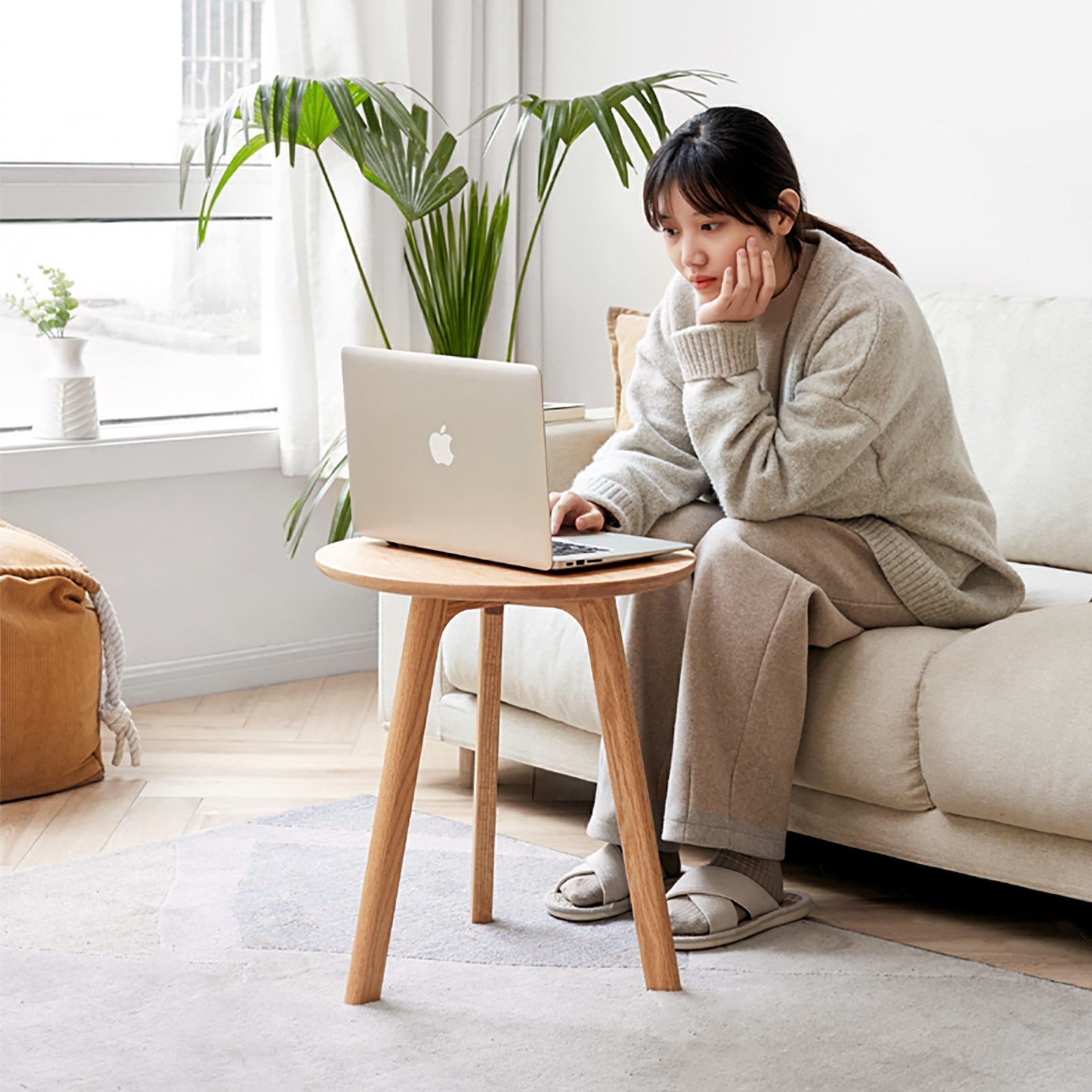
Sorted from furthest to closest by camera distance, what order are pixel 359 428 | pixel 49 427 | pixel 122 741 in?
1. pixel 49 427
2. pixel 122 741
3. pixel 359 428

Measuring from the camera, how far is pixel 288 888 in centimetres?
213

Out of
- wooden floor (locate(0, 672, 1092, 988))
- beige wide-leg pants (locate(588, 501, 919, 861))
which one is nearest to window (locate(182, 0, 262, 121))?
wooden floor (locate(0, 672, 1092, 988))

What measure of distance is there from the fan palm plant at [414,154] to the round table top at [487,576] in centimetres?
121

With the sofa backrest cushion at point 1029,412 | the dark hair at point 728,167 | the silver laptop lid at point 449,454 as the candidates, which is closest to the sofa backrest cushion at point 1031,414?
the sofa backrest cushion at point 1029,412

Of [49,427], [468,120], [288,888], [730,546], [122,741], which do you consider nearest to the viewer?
[730,546]

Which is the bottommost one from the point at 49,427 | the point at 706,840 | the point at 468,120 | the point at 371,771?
the point at 371,771

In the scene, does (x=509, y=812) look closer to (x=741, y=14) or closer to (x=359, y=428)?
(x=359, y=428)

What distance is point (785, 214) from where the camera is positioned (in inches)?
78.5

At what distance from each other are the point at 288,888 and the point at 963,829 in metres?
0.87

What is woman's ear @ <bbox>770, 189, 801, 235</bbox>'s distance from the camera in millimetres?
1980

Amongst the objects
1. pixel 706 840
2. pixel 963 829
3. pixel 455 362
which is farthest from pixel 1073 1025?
pixel 455 362

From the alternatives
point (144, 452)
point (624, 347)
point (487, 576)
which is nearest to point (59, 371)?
point (144, 452)

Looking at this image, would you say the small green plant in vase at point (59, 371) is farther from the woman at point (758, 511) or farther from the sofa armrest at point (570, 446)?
the woman at point (758, 511)

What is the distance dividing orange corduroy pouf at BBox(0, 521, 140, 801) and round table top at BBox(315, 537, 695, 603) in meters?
0.95
